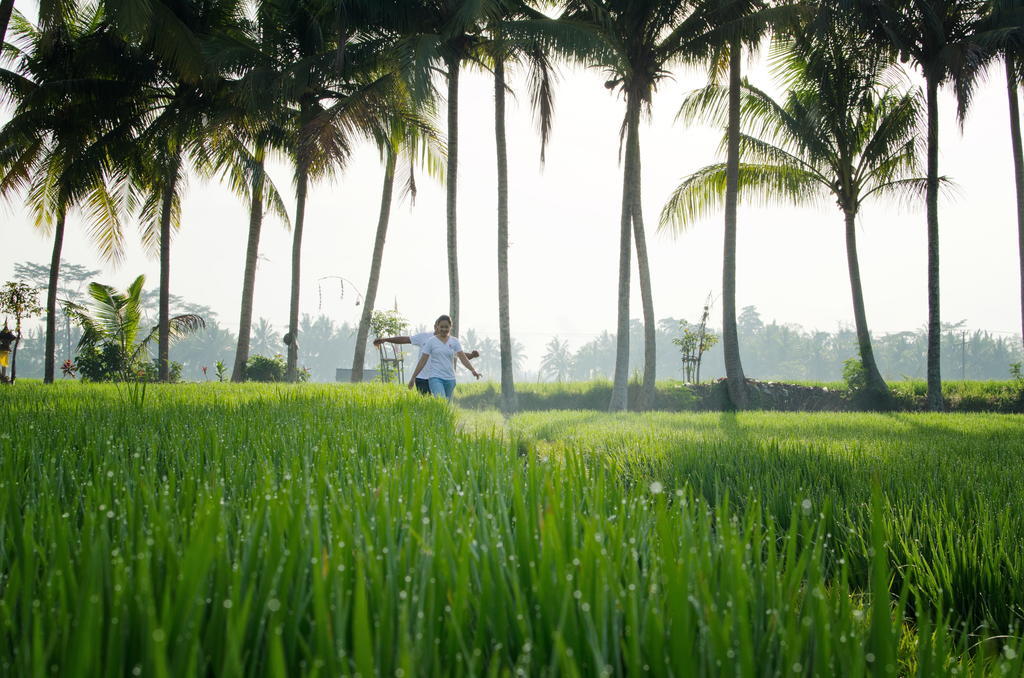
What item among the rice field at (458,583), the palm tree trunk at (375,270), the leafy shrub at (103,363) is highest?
the palm tree trunk at (375,270)

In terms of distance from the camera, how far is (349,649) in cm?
94

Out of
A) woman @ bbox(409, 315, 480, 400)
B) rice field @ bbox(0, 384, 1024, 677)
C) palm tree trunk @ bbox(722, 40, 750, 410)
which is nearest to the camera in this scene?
rice field @ bbox(0, 384, 1024, 677)

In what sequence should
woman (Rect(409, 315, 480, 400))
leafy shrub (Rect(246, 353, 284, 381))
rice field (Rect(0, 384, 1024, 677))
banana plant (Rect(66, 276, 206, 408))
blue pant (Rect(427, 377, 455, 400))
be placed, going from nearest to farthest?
rice field (Rect(0, 384, 1024, 677)), woman (Rect(409, 315, 480, 400)), blue pant (Rect(427, 377, 455, 400)), banana plant (Rect(66, 276, 206, 408)), leafy shrub (Rect(246, 353, 284, 381))

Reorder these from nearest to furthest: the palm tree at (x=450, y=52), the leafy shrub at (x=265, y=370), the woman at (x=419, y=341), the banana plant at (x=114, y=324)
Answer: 1. the woman at (x=419, y=341)
2. the palm tree at (x=450, y=52)
3. the banana plant at (x=114, y=324)
4. the leafy shrub at (x=265, y=370)

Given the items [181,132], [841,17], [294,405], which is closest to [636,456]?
[294,405]

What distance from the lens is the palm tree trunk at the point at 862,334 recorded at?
42.5 feet

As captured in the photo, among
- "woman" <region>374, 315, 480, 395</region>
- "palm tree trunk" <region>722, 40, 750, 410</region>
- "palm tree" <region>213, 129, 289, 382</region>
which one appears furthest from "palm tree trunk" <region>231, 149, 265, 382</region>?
"palm tree trunk" <region>722, 40, 750, 410</region>

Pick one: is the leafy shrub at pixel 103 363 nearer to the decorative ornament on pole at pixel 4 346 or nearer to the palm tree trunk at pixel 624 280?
the decorative ornament on pole at pixel 4 346

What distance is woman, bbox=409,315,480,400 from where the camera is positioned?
8.20 metres

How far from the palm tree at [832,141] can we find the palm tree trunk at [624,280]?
239 cm

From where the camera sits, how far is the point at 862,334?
13.6 metres

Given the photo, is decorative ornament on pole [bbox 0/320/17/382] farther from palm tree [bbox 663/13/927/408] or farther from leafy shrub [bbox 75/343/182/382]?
palm tree [bbox 663/13/927/408]

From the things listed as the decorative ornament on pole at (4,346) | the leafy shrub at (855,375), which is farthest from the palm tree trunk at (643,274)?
the decorative ornament on pole at (4,346)

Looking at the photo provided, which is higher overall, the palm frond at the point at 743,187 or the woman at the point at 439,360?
the palm frond at the point at 743,187
